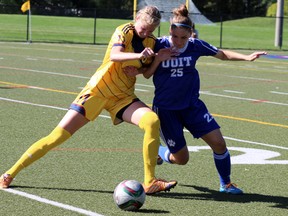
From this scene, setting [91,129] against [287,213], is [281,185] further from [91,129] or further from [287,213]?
[91,129]

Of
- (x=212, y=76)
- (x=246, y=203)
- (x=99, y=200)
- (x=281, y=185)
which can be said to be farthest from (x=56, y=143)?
(x=212, y=76)

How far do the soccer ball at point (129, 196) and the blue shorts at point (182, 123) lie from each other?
0.89 metres

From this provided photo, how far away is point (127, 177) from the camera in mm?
7781

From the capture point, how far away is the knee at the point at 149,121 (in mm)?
6832

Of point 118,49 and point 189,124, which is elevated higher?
point 118,49

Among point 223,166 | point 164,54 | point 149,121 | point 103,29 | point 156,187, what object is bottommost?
point 103,29

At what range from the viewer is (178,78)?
7.16 metres

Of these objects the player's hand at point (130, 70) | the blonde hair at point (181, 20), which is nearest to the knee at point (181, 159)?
the player's hand at point (130, 70)

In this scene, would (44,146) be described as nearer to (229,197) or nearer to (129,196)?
(129,196)

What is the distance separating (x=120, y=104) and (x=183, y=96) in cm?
62

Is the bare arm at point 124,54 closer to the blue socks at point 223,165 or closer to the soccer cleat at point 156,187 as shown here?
the soccer cleat at point 156,187

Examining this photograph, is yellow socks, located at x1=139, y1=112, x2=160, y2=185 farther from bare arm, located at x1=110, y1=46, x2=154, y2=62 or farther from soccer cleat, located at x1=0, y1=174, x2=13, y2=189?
soccer cleat, located at x1=0, y1=174, x2=13, y2=189

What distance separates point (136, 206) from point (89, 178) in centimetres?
131

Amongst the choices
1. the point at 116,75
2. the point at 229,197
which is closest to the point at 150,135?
the point at 116,75
